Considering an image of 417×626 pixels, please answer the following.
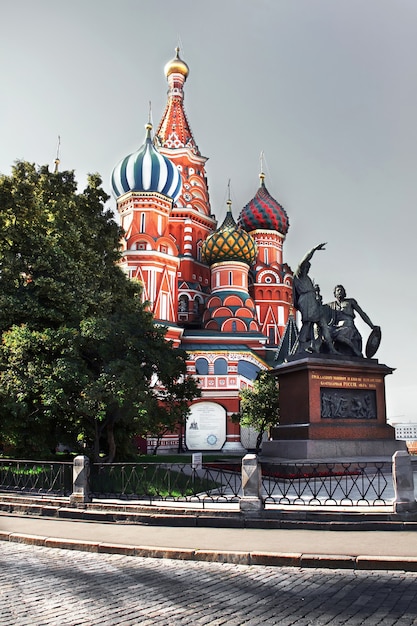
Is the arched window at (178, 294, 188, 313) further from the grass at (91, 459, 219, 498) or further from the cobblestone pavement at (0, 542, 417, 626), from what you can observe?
the cobblestone pavement at (0, 542, 417, 626)

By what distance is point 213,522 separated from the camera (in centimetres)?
1047

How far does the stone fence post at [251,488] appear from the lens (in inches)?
412

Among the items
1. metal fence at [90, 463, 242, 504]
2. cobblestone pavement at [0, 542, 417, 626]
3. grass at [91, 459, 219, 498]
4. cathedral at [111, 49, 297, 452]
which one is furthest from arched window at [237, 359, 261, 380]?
cobblestone pavement at [0, 542, 417, 626]

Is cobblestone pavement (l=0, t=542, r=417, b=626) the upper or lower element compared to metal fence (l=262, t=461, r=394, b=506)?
lower

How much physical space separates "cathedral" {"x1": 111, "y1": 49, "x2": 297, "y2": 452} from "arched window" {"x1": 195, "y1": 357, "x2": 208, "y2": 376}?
73 mm

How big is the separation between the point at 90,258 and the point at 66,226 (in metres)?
1.45

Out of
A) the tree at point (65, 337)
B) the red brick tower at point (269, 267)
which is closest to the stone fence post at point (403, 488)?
the tree at point (65, 337)

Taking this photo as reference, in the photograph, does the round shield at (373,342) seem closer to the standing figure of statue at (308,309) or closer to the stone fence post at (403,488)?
the standing figure of statue at (308,309)

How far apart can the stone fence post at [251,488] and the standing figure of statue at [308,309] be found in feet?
26.9

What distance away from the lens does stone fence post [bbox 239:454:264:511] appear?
1048 cm

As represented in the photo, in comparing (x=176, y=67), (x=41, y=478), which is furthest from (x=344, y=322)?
(x=176, y=67)

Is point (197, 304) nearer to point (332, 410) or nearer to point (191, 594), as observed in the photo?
point (332, 410)

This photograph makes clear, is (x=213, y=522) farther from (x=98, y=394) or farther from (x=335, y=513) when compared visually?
(x=98, y=394)

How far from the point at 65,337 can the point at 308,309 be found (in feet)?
26.4
